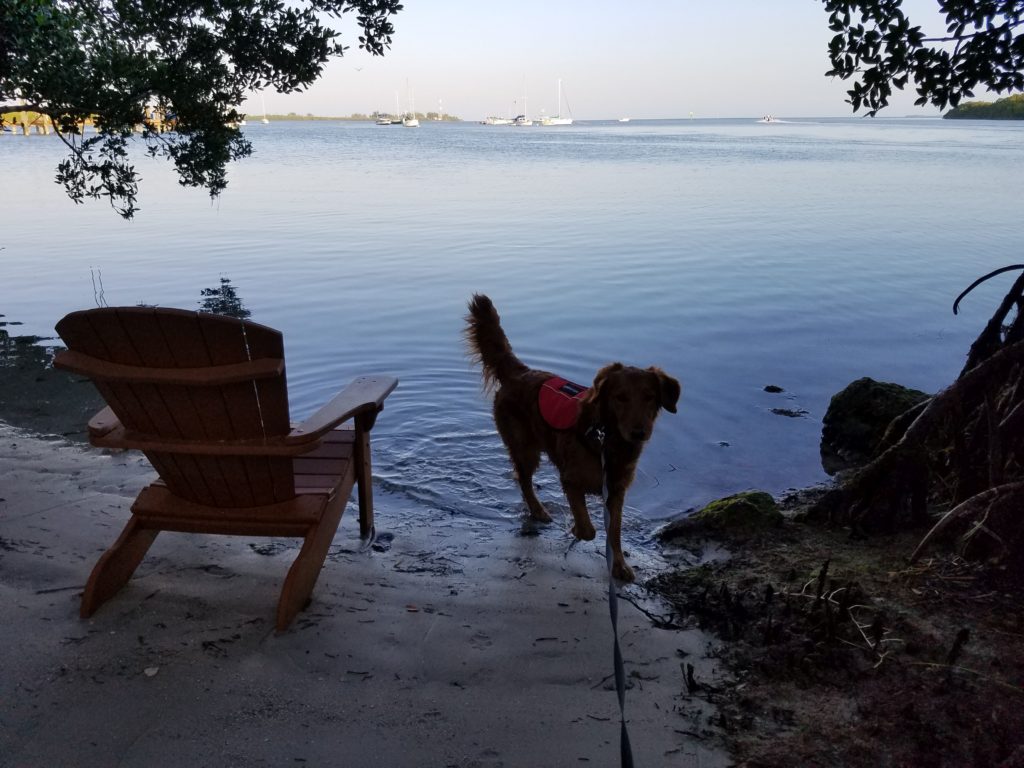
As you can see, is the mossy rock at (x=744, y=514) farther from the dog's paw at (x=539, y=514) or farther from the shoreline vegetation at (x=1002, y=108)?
the shoreline vegetation at (x=1002, y=108)

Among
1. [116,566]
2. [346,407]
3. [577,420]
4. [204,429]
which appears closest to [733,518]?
[577,420]

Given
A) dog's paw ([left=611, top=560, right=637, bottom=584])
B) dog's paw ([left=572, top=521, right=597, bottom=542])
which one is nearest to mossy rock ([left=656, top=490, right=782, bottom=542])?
dog's paw ([left=572, top=521, right=597, bottom=542])

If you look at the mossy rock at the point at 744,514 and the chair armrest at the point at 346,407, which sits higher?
the chair armrest at the point at 346,407

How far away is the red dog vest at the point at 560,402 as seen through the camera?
4.58m

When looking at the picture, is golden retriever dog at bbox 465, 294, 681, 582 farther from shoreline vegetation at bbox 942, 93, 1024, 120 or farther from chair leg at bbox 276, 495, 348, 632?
shoreline vegetation at bbox 942, 93, 1024, 120

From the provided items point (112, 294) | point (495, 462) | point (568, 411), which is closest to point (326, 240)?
point (112, 294)

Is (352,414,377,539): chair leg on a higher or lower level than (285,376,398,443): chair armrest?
lower

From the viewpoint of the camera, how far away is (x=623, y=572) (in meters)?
4.20

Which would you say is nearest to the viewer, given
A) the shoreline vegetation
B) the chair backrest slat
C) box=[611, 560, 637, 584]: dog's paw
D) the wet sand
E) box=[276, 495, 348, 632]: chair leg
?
the wet sand

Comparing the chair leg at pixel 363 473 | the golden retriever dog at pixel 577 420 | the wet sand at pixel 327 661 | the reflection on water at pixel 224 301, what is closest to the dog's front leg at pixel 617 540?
the golden retriever dog at pixel 577 420

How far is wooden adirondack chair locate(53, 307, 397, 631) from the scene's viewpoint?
125 inches

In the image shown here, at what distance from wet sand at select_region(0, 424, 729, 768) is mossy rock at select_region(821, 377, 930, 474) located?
3.02 m

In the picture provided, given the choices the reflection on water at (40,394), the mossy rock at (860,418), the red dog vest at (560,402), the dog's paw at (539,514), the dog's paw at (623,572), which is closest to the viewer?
the dog's paw at (623,572)

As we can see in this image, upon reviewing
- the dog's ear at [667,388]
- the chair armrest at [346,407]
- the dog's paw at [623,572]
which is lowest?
the dog's paw at [623,572]
